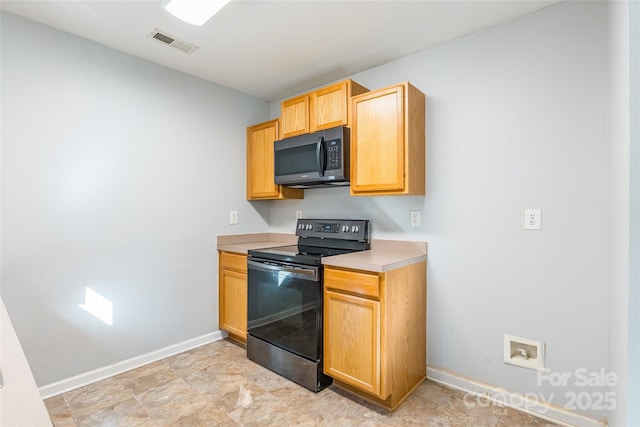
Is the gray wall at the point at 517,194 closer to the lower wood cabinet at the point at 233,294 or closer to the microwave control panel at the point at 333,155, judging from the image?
the microwave control panel at the point at 333,155

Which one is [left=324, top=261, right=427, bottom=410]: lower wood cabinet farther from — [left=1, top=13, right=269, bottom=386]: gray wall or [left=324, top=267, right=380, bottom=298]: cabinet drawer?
[left=1, top=13, right=269, bottom=386]: gray wall

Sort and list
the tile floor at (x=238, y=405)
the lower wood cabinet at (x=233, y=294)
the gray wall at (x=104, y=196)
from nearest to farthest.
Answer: the tile floor at (x=238, y=405) → the gray wall at (x=104, y=196) → the lower wood cabinet at (x=233, y=294)

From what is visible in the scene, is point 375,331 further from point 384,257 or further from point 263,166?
point 263,166

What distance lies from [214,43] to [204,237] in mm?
1582

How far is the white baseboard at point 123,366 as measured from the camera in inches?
81.1

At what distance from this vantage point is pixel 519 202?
192 centimetres

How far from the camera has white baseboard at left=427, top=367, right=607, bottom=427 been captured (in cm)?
172

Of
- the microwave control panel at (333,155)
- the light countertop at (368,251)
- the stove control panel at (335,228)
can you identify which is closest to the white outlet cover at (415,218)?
the light countertop at (368,251)

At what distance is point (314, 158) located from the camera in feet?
8.25

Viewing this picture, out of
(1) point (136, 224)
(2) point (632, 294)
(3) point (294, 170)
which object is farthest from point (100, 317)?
(2) point (632, 294)

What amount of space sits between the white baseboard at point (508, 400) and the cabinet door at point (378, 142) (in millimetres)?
1332

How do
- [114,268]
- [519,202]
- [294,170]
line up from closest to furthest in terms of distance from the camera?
1. [519,202]
2. [114,268]
3. [294,170]

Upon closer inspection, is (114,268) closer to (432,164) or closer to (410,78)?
(432,164)

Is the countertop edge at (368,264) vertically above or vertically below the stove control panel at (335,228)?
below
